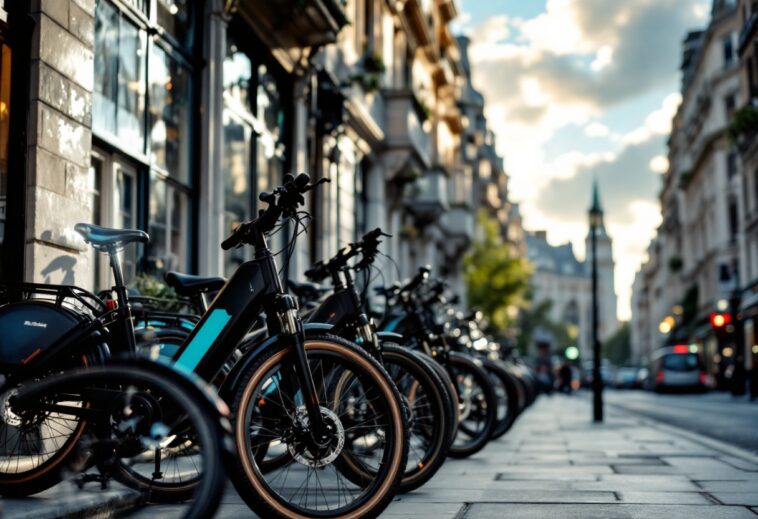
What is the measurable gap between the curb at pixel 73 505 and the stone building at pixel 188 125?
2651 millimetres

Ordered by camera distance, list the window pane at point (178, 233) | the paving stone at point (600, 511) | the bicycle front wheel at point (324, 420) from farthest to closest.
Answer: the window pane at point (178, 233) → the paving stone at point (600, 511) → the bicycle front wheel at point (324, 420)

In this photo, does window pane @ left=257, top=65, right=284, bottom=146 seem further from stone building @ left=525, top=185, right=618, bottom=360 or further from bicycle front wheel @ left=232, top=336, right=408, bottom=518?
stone building @ left=525, top=185, right=618, bottom=360

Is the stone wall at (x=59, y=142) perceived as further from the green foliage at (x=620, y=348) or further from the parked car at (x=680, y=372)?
the green foliage at (x=620, y=348)

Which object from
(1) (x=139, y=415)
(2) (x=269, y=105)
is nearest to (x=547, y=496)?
(1) (x=139, y=415)

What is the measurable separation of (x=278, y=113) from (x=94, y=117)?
20.5 ft

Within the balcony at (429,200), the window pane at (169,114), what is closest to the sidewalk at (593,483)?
the window pane at (169,114)

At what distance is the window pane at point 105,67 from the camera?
902 centimetres

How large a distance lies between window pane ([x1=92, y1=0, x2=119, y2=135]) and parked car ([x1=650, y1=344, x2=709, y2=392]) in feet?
136

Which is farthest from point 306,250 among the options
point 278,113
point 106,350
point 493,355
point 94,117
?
point 106,350

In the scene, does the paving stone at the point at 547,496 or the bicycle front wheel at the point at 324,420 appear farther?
the paving stone at the point at 547,496

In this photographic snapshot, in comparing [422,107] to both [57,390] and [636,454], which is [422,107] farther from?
[57,390]

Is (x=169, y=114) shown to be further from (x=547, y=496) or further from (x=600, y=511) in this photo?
(x=600, y=511)

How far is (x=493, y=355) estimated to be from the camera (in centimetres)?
1530

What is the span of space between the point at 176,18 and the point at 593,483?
22.2 ft
